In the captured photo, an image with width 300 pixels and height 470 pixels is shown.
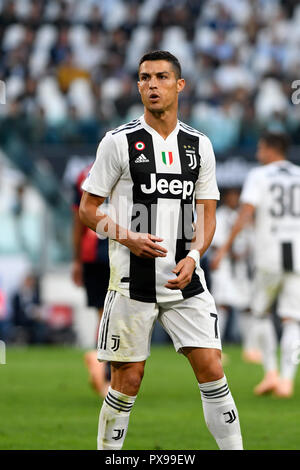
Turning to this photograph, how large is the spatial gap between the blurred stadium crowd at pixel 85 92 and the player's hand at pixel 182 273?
1070 centimetres

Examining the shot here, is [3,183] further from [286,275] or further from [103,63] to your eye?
[286,275]

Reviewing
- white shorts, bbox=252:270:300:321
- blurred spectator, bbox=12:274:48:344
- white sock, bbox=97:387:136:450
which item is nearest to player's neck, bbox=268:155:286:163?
white shorts, bbox=252:270:300:321

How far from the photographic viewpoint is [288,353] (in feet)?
31.5

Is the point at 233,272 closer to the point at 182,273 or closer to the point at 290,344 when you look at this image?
the point at 290,344

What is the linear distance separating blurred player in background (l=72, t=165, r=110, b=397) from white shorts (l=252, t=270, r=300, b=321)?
1.60 metres

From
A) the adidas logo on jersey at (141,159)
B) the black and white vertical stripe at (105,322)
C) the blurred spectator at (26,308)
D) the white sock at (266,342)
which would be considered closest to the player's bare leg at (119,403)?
the black and white vertical stripe at (105,322)

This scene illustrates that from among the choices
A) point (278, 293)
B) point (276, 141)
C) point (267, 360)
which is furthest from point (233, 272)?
point (276, 141)

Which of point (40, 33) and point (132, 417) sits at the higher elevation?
point (40, 33)

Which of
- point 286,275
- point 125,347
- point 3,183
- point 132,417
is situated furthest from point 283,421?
point 3,183

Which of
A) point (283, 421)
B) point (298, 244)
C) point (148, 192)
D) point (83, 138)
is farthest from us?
point (83, 138)

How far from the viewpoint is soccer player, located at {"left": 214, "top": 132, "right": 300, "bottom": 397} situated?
382 inches

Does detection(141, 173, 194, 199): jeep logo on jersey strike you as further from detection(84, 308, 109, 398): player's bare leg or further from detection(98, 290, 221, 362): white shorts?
detection(84, 308, 109, 398): player's bare leg

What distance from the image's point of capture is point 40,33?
22.3 metres

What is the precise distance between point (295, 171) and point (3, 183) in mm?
10181
